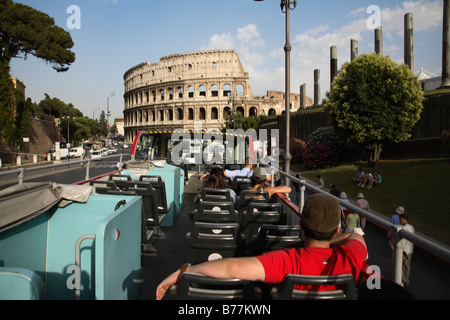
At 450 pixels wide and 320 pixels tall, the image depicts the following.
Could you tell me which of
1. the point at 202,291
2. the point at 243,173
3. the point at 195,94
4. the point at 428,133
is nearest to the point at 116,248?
the point at 202,291

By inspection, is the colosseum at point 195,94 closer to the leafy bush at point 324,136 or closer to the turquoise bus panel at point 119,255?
the leafy bush at point 324,136

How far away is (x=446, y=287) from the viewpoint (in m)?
6.23

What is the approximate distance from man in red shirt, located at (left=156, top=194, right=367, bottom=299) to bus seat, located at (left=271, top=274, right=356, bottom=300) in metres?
0.14

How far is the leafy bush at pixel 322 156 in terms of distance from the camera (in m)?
23.4

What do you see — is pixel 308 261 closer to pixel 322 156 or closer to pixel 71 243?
pixel 71 243

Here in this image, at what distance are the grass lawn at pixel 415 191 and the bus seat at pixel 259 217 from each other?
24.2ft

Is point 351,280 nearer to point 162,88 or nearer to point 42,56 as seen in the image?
point 42,56

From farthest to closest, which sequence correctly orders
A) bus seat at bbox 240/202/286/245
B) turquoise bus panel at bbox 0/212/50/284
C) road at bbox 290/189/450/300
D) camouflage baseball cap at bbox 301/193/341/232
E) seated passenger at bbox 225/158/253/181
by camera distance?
seated passenger at bbox 225/158/253/181, road at bbox 290/189/450/300, bus seat at bbox 240/202/286/245, turquoise bus panel at bbox 0/212/50/284, camouflage baseball cap at bbox 301/193/341/232

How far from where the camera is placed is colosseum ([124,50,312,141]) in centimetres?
7262

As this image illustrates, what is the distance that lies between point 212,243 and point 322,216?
1.40m

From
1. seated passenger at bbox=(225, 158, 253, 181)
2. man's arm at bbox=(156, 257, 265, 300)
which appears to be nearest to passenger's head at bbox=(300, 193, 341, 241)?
man's arm at bbox=(156, 257, 265, 300)

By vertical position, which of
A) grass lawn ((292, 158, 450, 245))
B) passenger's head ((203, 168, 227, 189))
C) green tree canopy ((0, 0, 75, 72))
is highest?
green tree canopy ((0, 0, 75, 72))

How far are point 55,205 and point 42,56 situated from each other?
4245cm

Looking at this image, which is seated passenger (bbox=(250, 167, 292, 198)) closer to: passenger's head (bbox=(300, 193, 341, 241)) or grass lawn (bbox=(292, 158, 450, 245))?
passenger's head (bbox=(300, 193, 341, 241))
